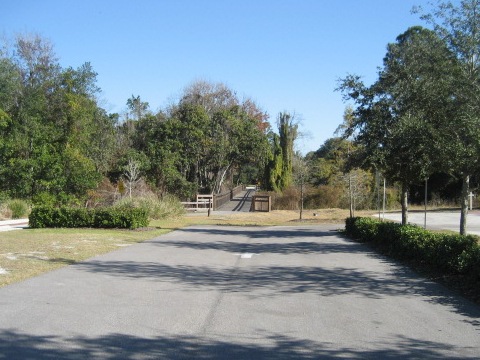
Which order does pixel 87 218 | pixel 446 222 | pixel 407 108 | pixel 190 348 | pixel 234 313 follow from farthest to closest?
pixel 446 222 → pixel 87 218 → pixel 407 108 → pixel 234 313 → pixel 190 348

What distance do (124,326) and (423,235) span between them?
29.0ft

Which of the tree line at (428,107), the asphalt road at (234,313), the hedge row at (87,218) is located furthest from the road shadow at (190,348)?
the hedge row at (87,218)

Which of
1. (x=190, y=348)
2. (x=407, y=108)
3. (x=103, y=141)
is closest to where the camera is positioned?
(x=190, y=348)

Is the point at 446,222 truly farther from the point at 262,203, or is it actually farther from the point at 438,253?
the point at 438,253

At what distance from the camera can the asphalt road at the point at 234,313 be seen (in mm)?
5527

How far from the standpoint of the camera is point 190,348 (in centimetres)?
555

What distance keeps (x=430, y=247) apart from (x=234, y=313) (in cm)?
624

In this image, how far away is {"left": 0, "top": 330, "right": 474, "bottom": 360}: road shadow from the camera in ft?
17.3

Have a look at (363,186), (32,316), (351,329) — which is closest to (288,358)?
(351,329)

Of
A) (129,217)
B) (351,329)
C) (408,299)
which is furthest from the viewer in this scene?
(129,217)

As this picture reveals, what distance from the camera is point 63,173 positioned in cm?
3338

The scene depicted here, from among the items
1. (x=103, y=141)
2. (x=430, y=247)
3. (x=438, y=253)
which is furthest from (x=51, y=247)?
(x=103, y=141)

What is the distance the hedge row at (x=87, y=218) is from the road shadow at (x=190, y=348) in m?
16.5

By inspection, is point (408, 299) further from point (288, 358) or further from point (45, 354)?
point (45, 354)
